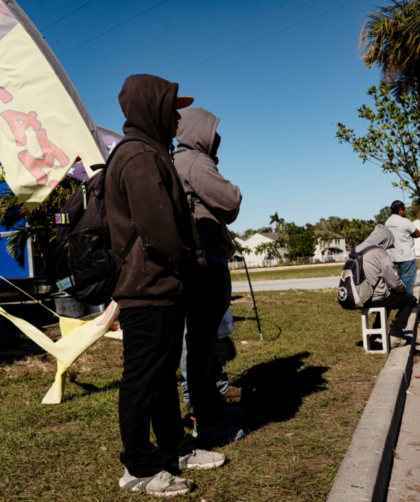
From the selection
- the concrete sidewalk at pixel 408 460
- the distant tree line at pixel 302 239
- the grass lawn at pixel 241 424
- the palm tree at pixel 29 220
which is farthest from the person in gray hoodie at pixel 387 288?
the distant tree line at pixel 302 239

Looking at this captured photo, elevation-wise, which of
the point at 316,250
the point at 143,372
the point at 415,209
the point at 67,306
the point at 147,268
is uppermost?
the point at 415,209

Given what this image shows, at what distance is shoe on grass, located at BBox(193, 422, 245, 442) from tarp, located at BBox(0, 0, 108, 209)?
8.33 feet

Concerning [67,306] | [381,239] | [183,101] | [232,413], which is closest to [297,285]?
[67,306]

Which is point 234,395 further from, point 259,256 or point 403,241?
point 259,256

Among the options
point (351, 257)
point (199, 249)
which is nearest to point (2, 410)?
point (199, 249)

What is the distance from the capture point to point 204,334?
10.9 ft

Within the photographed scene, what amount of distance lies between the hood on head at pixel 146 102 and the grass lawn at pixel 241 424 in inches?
73.5

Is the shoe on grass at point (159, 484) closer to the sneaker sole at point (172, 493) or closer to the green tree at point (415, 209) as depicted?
the sneaker sole at point (172, 493)

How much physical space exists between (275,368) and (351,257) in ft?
5.52

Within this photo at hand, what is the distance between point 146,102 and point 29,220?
23.1 ft

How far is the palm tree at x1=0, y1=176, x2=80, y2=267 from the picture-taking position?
29.7ft

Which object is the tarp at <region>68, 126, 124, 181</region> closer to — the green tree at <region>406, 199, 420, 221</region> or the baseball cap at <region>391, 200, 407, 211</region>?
the baseball cap at <region>391, 200, 407, 211</region>

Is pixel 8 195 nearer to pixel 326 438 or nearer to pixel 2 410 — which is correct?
pixel 2 410

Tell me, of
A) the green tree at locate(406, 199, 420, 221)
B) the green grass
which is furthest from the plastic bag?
the green grass
